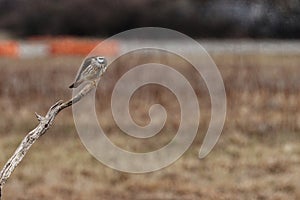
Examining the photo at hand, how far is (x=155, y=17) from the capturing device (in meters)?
23.0

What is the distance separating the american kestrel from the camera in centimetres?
293

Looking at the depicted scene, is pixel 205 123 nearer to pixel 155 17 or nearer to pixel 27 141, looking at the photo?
pixel 27 141

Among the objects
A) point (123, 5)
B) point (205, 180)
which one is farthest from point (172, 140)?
point (123, 5)

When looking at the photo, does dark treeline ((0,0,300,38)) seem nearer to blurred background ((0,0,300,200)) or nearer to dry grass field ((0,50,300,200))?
blurred background ((0,0,300,200))

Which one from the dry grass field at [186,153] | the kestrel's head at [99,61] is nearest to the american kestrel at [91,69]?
the kestrel's head at [99,61]

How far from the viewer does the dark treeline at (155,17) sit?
6578 millimetres

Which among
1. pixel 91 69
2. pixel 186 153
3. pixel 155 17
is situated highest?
pixel 155 17

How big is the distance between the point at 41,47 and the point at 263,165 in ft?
59.1

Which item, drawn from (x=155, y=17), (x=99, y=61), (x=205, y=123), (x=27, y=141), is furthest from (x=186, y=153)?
(x=155, y=17)

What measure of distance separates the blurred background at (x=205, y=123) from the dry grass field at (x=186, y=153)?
0.05ft

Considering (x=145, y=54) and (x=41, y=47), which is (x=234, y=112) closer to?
(x=145, y=54)

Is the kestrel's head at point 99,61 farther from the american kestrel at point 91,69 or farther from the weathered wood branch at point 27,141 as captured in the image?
the weathered wood branch at point 27,141

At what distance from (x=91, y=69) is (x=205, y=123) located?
7114 millimetres

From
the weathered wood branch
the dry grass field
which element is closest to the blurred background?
the dry grass field
